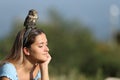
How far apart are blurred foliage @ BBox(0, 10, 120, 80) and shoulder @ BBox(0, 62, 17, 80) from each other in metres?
10.0

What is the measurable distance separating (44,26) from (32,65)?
18968 millimetres

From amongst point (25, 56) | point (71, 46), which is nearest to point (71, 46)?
point (71, 46)

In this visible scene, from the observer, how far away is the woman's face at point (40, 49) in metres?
6.02

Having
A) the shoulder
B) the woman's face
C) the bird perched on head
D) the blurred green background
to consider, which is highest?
the bird perched on head

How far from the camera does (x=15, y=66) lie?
605cm

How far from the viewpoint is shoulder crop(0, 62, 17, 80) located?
594cm

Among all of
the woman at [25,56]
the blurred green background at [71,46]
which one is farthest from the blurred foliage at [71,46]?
the woman at [25,56]

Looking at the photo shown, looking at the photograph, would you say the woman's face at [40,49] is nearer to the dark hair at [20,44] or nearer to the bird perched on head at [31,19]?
the dark hair at [20,44]

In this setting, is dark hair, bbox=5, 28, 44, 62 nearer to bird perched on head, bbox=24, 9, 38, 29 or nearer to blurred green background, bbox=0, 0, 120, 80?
bird perched on head, bbox=24, 9, 38, 29

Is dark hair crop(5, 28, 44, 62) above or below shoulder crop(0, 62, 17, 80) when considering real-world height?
above

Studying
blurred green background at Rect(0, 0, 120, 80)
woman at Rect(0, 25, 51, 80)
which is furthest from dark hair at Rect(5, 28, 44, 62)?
blurred green background at Rect(0, 0, 120, 80)

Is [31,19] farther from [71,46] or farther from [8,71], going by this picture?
[71,46]

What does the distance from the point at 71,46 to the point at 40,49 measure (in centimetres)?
1590

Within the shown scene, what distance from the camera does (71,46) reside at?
21.9m
